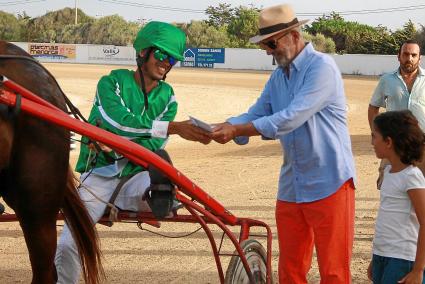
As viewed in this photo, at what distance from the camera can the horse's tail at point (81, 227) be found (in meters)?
4.75

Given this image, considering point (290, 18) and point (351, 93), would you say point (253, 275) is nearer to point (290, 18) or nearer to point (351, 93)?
point (290, 18)

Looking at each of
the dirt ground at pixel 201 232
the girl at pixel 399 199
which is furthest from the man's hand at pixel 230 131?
the dirt ground at pixel 201 232

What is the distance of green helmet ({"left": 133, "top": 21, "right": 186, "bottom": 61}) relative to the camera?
15.1ft

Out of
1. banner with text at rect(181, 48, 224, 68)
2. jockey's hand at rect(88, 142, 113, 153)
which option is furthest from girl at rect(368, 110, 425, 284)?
banner with text at rect(181, 48, 224, 68)

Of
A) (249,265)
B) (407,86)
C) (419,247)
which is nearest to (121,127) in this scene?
(249,265)

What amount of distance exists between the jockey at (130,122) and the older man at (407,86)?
3235mm

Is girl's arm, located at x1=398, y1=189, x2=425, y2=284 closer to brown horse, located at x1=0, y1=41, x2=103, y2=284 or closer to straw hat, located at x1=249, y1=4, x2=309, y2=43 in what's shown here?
straw hat, located at x1=249, y1=4, x2=309, y2=43

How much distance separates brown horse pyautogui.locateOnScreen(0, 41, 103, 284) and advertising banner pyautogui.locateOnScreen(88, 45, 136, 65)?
5554 cm

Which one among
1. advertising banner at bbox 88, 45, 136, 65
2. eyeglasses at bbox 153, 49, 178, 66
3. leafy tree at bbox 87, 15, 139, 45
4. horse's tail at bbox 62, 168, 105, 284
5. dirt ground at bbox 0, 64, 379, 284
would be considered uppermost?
eyeglasses at bbox 153, 49, 178, 66

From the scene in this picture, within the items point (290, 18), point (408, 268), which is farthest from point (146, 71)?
point (408, 268)

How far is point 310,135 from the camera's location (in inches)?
171

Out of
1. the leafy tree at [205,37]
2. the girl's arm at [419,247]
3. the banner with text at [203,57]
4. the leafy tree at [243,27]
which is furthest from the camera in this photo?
the leafy tree at [243,27]

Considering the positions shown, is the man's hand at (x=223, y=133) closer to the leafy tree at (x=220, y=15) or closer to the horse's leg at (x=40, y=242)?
the horse's leg at (x=40, y=242)

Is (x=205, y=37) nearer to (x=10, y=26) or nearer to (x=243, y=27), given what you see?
(x=243, y=27)
